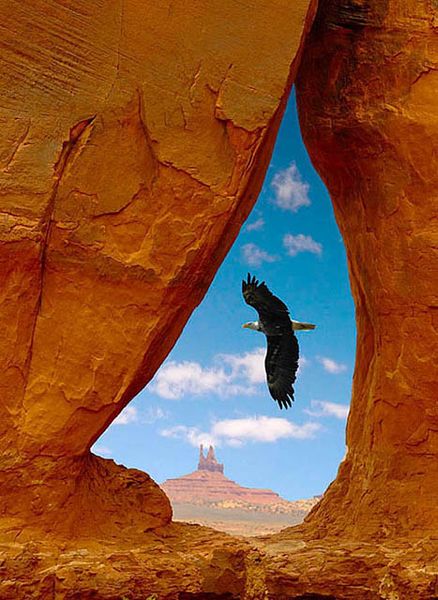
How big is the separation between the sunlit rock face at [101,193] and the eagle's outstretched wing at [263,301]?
7.06ft

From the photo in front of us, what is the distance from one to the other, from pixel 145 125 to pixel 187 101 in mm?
347

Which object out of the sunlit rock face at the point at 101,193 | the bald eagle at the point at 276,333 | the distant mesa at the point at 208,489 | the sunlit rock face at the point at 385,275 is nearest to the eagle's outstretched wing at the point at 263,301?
the bald eagle at the point at 276,333

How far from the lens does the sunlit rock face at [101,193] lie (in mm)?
6383

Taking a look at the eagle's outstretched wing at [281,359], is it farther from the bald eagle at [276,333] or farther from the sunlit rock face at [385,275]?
the sunlit rock face at [385,275]

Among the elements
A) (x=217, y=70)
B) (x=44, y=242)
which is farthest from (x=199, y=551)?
(x=217, y=70)

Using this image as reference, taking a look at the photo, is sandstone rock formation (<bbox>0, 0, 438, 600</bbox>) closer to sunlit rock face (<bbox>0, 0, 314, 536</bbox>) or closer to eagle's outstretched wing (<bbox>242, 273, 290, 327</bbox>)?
sunlit rock face (<bbox>0, 0, 314, 536</bbox>)

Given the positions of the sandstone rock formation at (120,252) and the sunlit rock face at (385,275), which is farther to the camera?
the sunlit rock face at (385,275)

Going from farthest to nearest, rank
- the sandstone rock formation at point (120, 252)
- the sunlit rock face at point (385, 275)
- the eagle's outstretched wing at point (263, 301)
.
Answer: the eagle's outstretched wing at point (263, 301) → the sunlit rock face at point (385, 275) → the sandstone rock formation at point (120, 252)

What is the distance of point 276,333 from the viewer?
9.12m

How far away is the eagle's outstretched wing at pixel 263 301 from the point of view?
897 cm

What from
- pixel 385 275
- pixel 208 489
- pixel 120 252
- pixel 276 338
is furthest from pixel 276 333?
pixel 208 489

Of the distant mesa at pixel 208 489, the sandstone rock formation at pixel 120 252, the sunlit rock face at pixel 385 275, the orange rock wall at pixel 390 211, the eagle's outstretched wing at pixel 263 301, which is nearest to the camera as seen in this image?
the sandstone rock formation at pixel 120 252

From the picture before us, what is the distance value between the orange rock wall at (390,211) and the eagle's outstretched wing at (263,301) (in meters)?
1.11

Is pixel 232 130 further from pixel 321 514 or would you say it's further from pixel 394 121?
pixel 321 514
